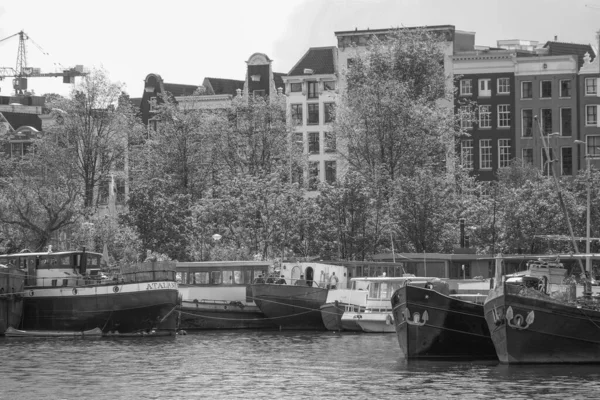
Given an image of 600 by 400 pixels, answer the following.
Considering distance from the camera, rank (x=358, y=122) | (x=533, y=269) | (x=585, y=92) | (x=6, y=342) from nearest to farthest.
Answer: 1. (x=533, y=269)
2. (x=6, y=342)
3. (x=358, y=122)
4. (x=585, y=92)

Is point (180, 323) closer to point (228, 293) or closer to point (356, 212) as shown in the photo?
point (228, 293)

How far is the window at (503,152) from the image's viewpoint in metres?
123

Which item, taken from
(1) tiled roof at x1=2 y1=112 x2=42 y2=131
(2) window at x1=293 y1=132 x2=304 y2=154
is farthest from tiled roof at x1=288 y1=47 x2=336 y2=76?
(1) tiled roof at x1=2 y1=112 x2=42 y2=131

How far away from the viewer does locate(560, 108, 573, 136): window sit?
122 metres

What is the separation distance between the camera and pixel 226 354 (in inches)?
2416

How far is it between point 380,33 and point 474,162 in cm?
1400

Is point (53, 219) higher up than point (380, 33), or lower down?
lower down

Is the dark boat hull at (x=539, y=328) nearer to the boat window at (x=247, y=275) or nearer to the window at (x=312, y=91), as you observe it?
the boat window at (x=247, y=275)

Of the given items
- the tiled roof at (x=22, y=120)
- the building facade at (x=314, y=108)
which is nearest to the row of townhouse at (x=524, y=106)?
the building facade at (x=314, y=108)

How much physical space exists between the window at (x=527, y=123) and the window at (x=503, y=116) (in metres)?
1.32

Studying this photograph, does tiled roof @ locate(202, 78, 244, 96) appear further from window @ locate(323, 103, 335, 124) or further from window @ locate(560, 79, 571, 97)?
window @ locate(560, 79, 571, 97)

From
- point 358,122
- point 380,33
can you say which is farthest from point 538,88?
point 358,122

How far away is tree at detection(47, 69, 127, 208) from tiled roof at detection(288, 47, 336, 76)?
22156mm

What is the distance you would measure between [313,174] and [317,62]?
12.8m
